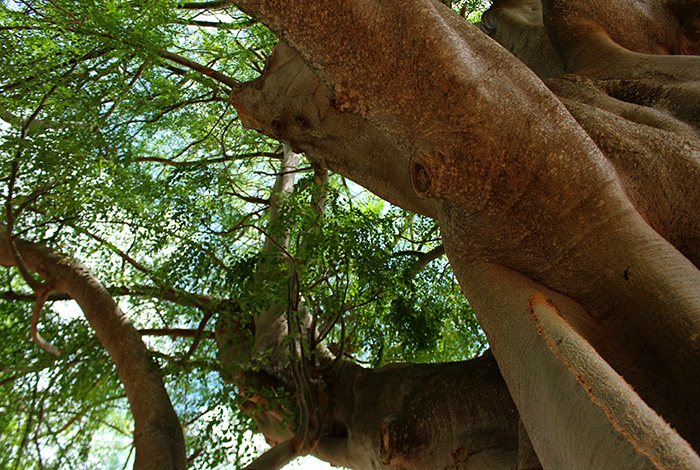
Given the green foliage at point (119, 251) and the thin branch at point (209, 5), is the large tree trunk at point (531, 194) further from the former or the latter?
the thin branch at point (209, 5)

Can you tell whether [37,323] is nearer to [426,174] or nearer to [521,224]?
[426,174]

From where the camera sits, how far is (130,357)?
298cm

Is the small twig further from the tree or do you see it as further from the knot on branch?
the knot on branch

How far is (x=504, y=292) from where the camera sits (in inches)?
72.8

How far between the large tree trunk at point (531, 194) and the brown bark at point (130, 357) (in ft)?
5.84

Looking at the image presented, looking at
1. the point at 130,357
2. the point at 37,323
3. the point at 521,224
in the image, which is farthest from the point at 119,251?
the point at 521,224

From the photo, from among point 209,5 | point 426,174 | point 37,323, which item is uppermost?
point 209,5

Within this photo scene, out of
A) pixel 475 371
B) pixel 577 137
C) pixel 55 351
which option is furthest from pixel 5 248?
pixel 577 137

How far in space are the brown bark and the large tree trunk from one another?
1.78m

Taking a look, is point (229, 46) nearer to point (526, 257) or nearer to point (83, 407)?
point (83, 407)

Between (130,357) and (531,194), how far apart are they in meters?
2.47

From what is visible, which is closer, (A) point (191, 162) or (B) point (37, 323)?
(B) point (37, 323)

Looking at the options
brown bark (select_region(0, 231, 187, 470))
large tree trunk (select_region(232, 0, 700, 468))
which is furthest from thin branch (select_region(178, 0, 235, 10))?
large tree trunk (select_region(232, 0, 700, 468))

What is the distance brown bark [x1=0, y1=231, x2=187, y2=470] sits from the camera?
2582 mm
